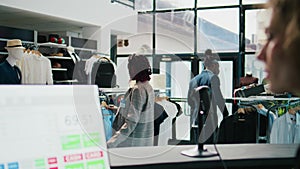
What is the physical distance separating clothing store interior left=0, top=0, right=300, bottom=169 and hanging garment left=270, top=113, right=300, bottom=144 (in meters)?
0.01

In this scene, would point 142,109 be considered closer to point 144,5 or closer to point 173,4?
point 173,4

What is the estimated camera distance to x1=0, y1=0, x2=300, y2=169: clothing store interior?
66cm

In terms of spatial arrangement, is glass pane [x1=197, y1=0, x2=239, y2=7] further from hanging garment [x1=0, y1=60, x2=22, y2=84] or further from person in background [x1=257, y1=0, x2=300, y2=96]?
person in background [x1=257, y1=0, x2=300, y2=96]

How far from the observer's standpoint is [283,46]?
16.4 inches

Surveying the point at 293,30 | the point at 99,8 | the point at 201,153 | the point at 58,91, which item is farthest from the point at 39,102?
the point at 99,8

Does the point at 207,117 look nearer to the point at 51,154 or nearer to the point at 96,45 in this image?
the point at 51,154

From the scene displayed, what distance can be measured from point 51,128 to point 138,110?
1.19 metres

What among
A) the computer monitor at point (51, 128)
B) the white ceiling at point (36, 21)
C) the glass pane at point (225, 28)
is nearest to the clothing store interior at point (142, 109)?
the computer monitor at point (51, 128)

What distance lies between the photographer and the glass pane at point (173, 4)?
24.9 ft

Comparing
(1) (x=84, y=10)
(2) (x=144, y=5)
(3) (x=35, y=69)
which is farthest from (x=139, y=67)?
(2) (x=144, y=5)

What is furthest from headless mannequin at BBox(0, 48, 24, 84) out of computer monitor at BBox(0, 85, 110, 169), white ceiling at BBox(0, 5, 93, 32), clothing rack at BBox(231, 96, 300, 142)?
computer monitor at BBox(0, 85, 110, 169)

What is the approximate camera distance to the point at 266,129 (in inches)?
172

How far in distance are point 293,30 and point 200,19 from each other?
709 cm

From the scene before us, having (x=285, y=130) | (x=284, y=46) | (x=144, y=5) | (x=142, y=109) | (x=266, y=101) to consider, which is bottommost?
(x=285, y=130)
